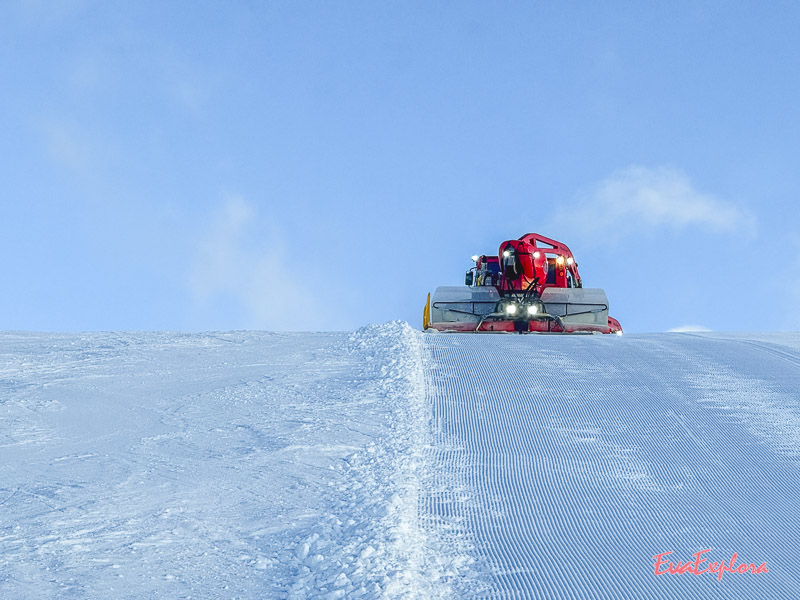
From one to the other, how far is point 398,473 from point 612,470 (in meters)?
1.62

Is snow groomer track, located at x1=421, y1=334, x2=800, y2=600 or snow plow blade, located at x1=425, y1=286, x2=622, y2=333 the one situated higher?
snow plow blade, located at x1=425, y1=286, x2=622, y2=333

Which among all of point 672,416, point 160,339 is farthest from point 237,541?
point 160,339

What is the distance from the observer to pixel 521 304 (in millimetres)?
15461

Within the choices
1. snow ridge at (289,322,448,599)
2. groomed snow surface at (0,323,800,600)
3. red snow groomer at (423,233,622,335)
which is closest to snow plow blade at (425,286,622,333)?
red snow groomer at (423,233,622,335)

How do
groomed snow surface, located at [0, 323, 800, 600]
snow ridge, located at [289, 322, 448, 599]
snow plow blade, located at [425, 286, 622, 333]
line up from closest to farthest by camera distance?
snow ridge, located at [289, 322, 448, 599]
groomed snow surface, located at [0, 323, 800, 600]
snow plow blade, located at [425, 286, 622, 333]

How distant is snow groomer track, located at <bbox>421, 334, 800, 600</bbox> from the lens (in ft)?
14.5

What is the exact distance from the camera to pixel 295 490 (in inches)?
216

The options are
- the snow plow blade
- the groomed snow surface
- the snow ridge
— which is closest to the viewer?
the snow ridge

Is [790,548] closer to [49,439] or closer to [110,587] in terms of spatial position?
[110,587]

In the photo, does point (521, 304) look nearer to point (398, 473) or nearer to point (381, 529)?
point (398, 473)

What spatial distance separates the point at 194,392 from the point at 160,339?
341cm

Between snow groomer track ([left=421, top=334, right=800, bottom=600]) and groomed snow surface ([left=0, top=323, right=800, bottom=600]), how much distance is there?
0.08 ft

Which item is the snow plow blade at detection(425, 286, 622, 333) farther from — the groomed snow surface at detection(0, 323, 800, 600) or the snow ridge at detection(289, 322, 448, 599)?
the snow ridge at detection(289, 322, 448, 599)

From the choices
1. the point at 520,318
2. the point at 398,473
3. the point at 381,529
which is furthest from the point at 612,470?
the point at 520,318
